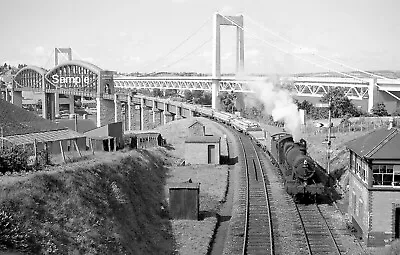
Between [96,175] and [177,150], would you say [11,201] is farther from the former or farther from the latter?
[177,150]

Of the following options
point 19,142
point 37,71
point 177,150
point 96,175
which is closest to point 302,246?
point 96,175

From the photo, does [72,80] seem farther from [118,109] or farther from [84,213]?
[84,213]

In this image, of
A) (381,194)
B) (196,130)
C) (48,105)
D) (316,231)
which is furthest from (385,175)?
(48,105)

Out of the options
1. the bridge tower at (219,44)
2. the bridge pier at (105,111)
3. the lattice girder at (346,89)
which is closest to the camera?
the lattice girder at (346,89)

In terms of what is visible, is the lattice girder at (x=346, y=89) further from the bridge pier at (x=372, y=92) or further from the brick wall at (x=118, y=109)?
the brick wall at (x=118, y=109)

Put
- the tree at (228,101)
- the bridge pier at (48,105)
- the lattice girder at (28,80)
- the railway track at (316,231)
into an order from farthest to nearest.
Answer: the lattice girder at (28,80)
the bridge pier at (48,105)
the tree at (228,101)
the railway track at (316,231)

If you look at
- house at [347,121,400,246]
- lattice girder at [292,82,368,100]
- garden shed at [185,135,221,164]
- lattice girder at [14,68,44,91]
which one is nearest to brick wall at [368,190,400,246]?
house at [347,121,400,246]

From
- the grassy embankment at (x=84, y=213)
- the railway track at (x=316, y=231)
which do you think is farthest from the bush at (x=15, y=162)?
the railway track at (x=316, y=231)
